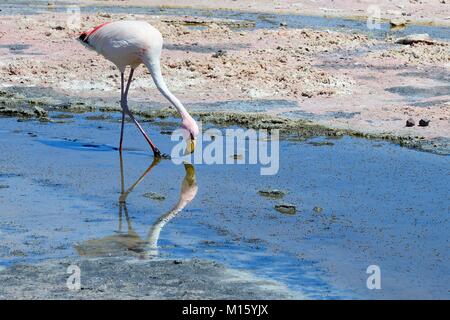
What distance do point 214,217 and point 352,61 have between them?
8.36 meters

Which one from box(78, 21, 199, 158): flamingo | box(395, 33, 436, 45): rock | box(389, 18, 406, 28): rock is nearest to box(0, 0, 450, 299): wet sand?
box(395, 33, 436, 45): rock

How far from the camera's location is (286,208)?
346 inches

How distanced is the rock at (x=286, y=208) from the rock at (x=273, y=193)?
0.35 meters

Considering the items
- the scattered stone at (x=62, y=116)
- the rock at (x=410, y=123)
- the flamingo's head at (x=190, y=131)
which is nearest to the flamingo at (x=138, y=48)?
the flamingo's head at (x=190, y=131)

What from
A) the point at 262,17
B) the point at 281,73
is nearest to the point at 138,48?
the point at 281,73

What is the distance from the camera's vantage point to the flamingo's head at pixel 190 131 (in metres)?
10.5

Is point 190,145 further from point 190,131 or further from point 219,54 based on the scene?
point 219,54

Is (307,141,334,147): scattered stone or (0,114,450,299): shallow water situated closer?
(0,114,450,299): shallow water

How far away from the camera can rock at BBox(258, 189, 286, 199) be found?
364 inches

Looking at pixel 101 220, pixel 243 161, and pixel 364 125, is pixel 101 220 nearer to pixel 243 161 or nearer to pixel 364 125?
pixel 243 161

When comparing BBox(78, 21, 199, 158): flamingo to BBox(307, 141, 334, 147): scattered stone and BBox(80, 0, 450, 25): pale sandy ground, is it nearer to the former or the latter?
BBox(307, 141, 334, 147): scattered stone

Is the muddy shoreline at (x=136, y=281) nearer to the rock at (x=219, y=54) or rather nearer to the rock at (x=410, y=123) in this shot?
the rock at (x=410, y=123)

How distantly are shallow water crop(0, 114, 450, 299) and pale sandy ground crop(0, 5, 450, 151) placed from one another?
5.72 feet
